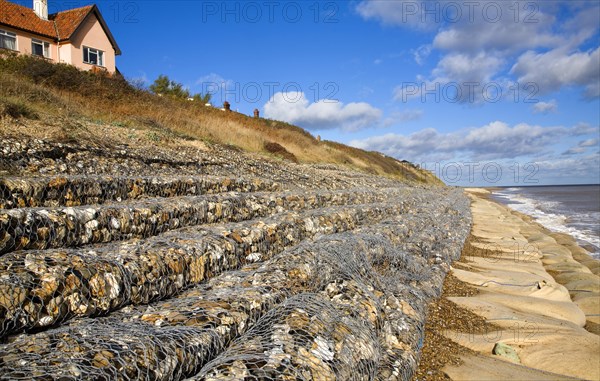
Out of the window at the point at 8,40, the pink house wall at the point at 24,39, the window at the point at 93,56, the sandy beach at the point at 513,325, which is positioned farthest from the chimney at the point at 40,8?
the sandy beach at the point at 513,325

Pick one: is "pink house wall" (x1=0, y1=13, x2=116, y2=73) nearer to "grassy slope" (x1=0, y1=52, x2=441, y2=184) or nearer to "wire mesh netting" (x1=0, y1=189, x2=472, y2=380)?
"grassy slope" (x1=0, y1=52, x2=441, y2=184)

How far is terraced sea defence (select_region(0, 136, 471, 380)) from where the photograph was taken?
226 cm

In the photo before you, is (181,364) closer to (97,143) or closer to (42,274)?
(42,274)

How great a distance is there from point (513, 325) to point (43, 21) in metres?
28.3

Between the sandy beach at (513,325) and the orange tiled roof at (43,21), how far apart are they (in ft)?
81.4

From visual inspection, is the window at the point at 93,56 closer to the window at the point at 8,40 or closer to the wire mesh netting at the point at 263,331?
the window at the point at 8,40

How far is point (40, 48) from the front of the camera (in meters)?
22.0

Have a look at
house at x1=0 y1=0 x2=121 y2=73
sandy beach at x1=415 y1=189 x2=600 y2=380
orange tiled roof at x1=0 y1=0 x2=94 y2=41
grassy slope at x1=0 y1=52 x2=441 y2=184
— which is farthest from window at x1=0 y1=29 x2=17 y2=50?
sandy beach at x1=415 y1=189 x2=600 y2=380

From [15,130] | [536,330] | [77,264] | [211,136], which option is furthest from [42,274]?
[211,136]

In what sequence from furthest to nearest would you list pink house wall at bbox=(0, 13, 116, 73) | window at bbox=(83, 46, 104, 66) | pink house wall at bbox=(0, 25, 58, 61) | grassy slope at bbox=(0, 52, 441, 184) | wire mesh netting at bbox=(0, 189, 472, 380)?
window at bbox=(83, 46, 104, 66) → pink house wall at bbox=(0, 13, 116, 73) → pink house wall at bbox=(0, 25, 58, 61) → grassy slope at bbox=(0, 52, 441, 184) → wire mesh netting at bbox=(0, 189, 472, 380)

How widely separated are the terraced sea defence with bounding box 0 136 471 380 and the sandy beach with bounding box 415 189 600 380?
13.7 inches

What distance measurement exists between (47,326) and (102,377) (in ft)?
3.55

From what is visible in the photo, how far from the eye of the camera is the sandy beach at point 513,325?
13.0 feet

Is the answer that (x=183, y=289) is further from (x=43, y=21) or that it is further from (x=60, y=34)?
(x=43, y=21)
